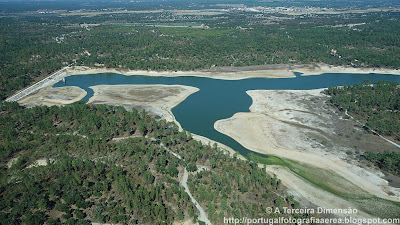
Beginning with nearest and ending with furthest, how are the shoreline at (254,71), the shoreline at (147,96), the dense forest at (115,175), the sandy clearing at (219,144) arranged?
the dense forest at (115,175)
the sandy clearing at (219,144)
the shoreline at (147,96)
the shoreline at (254,71)

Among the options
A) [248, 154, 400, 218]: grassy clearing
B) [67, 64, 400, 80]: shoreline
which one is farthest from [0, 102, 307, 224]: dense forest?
[67, 64, 400, 80]: shoreline

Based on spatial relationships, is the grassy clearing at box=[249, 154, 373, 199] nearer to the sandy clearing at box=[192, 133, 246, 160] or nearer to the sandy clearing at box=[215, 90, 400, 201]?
the sandy clearing at box=[215, 90, 400, 201]

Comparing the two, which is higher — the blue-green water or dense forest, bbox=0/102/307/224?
the blue-green water

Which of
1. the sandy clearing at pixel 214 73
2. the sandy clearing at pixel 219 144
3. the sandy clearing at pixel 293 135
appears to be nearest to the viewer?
the sandy clearing at pixel 293 135

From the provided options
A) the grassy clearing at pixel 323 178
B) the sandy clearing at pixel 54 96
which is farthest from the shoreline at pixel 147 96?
the grassy clearing at pixel 323 178

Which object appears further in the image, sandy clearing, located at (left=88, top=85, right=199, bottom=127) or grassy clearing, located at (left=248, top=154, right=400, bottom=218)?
sandy clearing, located at (left=88, top=85, right=199, bottom=127)

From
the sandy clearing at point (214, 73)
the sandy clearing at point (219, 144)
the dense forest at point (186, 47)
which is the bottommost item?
the sandy clearing at point (219, 144)

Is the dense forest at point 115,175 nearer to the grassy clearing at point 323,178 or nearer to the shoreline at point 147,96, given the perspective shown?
the grassy clearing at point 323,178
